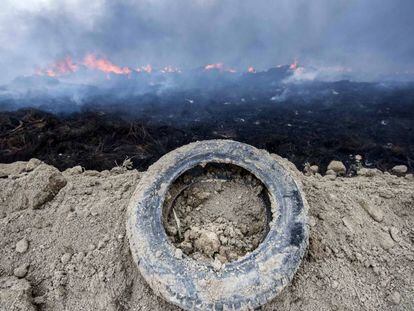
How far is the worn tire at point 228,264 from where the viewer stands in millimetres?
2604

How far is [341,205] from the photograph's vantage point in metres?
3.59

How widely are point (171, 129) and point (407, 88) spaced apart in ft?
30.3

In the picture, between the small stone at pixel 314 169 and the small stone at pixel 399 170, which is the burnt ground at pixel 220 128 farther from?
the small stone at pixel 314 169

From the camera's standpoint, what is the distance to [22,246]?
126 inches

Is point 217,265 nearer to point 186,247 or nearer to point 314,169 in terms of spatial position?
point 186,247

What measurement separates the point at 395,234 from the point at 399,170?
8.30 feet

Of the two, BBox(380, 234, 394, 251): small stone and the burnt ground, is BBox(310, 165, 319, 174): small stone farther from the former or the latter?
BBox(380, 234, 394, 251): small stone

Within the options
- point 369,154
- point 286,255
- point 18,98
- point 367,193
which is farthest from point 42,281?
point 18,98

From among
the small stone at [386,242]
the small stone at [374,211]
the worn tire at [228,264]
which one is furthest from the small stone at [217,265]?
the small stone at [374,211]

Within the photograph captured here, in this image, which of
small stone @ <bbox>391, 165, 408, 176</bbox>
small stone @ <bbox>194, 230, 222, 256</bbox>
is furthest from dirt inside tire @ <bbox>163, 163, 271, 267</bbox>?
small stone @ <bbox>391, 165, 408, 176</bbox>

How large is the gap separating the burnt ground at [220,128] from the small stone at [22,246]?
2.39 metres

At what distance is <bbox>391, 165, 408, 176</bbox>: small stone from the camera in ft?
17.8

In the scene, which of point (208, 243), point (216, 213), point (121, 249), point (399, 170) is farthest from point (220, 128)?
point (121, 249)

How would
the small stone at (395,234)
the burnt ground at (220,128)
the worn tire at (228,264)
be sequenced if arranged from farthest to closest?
1. the burnt ground at (220,128)
2. the small stone at (395,234)
3. the worn tire at (228,264)
